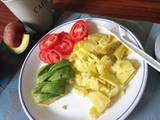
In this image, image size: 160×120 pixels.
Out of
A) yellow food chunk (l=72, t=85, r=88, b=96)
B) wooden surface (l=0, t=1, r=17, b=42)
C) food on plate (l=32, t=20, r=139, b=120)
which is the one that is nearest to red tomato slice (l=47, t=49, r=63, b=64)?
food on plate (l=32, t=20, r=139, b=120)

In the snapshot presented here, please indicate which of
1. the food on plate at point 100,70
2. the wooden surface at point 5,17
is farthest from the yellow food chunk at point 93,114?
the wooden surface at point 5,17

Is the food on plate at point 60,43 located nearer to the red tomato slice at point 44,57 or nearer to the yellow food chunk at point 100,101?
the red tomato slice at point 44,57

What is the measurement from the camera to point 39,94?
2.23 ft

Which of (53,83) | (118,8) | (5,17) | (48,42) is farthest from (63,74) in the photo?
(5,17)

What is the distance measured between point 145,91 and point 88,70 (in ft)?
0.42

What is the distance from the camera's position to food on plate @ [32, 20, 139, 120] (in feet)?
2.06

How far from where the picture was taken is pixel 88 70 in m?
0.67

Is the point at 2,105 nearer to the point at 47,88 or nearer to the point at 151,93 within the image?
the point at 47,88

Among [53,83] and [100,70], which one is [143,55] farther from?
[53,83]

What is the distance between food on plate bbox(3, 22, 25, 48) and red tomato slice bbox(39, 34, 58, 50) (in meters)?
0.07

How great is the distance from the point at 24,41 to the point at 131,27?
0.29m

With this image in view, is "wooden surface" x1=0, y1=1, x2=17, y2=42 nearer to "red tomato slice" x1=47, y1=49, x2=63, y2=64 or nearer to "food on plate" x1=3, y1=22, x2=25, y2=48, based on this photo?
"food on plate" x1=3, y1=22, x2=25, y2=48

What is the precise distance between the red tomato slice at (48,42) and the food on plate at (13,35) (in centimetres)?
7

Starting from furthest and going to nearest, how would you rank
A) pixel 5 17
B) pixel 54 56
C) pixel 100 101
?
pixel 5 17 → pixel 54 56 → pixel 100 101
